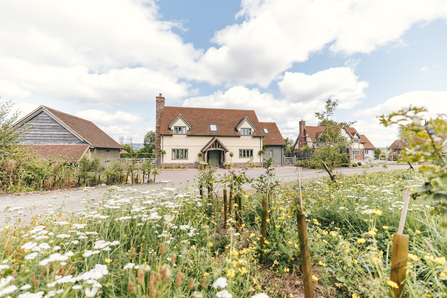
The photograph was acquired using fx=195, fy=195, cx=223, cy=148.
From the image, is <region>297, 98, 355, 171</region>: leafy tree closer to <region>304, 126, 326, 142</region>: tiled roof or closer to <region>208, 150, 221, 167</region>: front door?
<region>208, 150, 221, 167</region>: front door

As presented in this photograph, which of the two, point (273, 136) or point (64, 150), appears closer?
point (64, 150)

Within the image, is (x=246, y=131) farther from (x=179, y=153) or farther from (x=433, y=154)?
(x=433, y=154)

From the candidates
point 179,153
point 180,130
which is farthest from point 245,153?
point 180,130

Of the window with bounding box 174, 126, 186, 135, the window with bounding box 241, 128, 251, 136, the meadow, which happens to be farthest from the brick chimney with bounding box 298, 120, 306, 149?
the meadow

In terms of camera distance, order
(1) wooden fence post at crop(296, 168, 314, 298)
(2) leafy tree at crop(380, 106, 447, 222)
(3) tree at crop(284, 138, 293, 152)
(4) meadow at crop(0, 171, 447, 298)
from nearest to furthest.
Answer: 1. (2) leafy tree at crop(380, 106, 447, 222)
2. (4) meadow at crop(0, 171, 447, 298)
3. (1) wooden fence post at crop(296, 168, 314, 298)
4. (3) tree at crop(284, 138, 293, 152)

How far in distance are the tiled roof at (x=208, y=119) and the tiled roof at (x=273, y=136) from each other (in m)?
2.77

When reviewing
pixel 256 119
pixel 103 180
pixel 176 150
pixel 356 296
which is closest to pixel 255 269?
pixel 356 296

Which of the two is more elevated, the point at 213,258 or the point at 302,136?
the point at 302,136

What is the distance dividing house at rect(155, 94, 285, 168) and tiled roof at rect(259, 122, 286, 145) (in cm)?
15

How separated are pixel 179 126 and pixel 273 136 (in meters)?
14.1

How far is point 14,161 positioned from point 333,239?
12439mm

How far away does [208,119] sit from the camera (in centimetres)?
2647

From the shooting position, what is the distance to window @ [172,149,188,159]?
951 inches

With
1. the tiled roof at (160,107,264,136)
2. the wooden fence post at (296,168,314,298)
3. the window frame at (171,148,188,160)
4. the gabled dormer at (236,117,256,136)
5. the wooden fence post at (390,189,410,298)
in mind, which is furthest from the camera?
the gabled dormer at (236,117,256,136)
